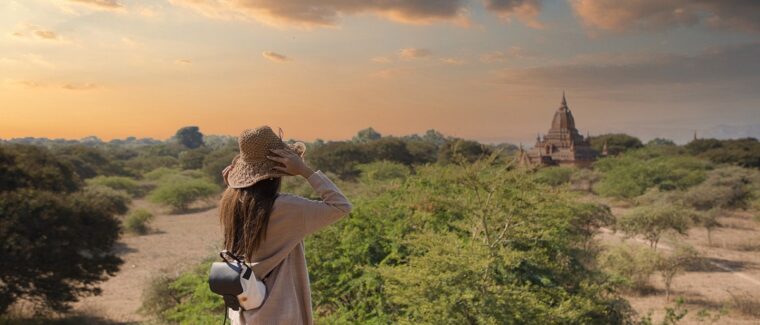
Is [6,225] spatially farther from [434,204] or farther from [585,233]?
[585,233]

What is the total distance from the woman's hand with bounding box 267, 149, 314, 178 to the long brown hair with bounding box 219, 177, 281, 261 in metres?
0.08

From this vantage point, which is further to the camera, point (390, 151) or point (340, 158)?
point (390, 151)

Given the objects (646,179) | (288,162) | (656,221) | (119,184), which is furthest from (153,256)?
(646,179)

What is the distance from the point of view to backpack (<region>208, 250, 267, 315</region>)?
212cm

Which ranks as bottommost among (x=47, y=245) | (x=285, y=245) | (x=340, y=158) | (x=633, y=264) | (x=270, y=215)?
(x=633, y=264)

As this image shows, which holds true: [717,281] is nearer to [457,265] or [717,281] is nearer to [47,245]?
[457,265]

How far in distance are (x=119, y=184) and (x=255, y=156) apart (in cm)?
4755

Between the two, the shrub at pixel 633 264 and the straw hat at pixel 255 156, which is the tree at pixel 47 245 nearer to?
the straw hat at pixel 255 156

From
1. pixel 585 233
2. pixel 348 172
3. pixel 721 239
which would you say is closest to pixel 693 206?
pixel 721 239

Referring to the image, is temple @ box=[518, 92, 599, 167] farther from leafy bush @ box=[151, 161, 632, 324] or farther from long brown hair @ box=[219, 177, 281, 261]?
long brown hair @ box=[219, 177, 281, 261]

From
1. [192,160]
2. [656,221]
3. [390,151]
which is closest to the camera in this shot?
[656,221]

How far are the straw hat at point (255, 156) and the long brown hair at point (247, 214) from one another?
0.18ft

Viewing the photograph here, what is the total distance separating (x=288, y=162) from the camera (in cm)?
225

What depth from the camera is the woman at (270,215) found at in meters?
2.23
